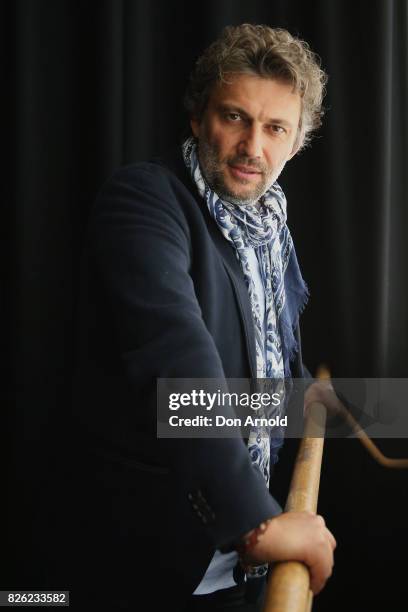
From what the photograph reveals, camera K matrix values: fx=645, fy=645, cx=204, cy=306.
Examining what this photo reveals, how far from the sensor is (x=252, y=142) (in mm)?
1053

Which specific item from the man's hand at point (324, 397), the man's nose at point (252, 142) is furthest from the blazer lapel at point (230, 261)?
the man's hand at point (324, 397)

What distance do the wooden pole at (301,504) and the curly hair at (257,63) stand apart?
0.56 m

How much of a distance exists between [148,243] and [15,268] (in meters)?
0.78

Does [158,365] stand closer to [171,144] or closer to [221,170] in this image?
[221,170]

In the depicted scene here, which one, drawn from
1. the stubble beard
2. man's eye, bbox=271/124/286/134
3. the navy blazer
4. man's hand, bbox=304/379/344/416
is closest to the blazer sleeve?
the navy blazer

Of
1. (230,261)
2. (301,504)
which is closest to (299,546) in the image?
(301,504)

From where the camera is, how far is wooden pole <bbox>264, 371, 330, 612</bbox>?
0.58 m

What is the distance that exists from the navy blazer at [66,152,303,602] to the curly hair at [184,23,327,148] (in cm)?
15

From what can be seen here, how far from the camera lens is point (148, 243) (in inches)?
33.2

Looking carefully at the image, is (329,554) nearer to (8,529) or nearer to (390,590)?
(8,529)

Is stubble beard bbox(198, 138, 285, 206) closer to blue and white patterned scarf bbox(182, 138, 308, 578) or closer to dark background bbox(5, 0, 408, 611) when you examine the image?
blue and white patterned scarf bbox(182, 138, 308, 578)

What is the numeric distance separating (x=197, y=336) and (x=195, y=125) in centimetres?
54

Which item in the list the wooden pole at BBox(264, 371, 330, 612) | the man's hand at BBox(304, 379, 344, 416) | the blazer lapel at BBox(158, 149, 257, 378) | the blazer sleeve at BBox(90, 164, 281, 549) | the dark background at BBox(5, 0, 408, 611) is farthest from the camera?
the dark background at BBox(5, 0, 408, 611)

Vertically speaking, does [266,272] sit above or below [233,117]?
below
